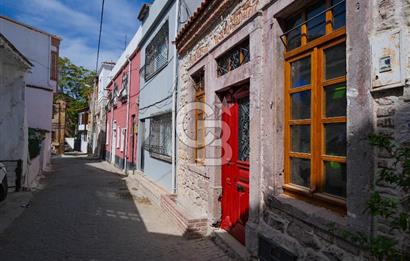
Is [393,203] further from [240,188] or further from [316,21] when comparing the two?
[240,188]

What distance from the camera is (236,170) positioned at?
17.7 feet

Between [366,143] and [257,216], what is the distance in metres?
2.06


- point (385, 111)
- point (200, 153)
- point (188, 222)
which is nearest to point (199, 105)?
point (200, 153)

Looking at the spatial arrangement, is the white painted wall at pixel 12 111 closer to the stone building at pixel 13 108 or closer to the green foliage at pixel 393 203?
the stone building at pixel 13 108

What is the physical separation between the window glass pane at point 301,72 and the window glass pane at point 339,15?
1.55 ft

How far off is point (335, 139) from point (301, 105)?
0.64 metres

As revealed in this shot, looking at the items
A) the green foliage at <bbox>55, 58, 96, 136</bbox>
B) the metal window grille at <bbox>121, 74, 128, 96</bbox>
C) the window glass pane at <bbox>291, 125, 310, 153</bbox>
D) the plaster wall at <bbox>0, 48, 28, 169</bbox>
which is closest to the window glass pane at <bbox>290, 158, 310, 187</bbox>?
the window glass pane at <bbox>291, 125, 310, 153</bbox>

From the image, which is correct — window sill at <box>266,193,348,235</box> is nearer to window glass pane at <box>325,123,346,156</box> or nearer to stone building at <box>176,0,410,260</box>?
stone building at <box>176,0,410,260</box>

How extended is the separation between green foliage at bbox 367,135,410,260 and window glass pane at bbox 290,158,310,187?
3.80 ft

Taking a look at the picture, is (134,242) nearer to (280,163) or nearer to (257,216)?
(257,216)

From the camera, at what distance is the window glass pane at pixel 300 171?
11.9 ft

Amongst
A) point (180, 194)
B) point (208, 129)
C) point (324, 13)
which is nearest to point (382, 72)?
point (324, 13)

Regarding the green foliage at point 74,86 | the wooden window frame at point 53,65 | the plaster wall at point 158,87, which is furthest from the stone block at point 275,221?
the green foliage at point 74,86

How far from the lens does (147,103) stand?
488 inches
